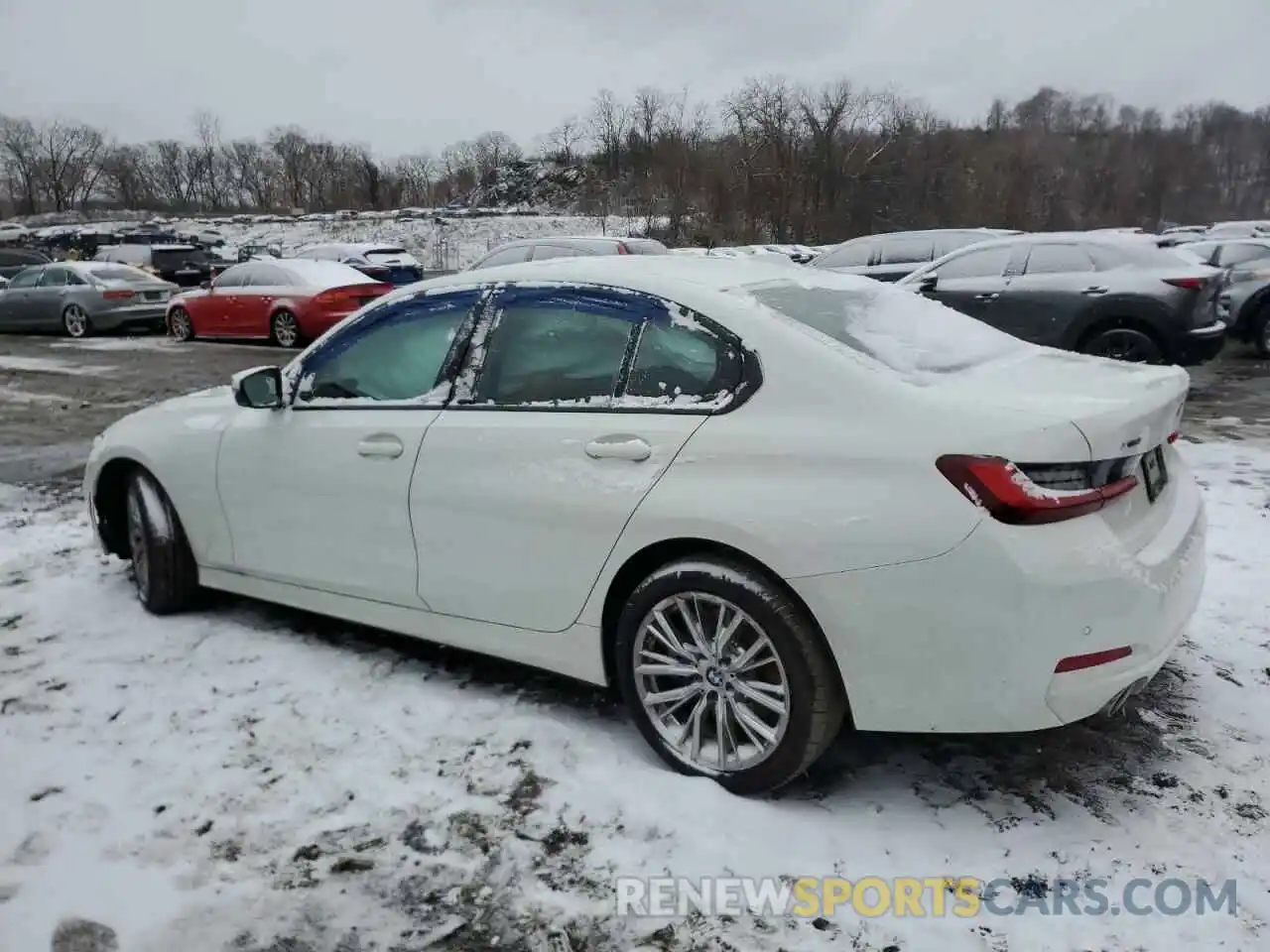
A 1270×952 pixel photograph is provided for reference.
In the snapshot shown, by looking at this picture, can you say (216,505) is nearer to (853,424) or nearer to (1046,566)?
(853,424)

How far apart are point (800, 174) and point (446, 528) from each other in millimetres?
53609

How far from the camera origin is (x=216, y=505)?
13.3 feet

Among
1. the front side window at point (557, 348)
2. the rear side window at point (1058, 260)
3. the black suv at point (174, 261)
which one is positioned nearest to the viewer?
the front side window at point (557, 348)

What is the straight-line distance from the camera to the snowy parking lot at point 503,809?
2.34 m

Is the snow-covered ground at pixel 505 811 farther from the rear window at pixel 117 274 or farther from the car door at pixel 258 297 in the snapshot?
the rear window at pixel 117 274

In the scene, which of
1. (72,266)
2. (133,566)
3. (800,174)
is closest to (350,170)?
(800,174)

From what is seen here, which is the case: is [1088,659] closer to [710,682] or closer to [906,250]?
[710,682]

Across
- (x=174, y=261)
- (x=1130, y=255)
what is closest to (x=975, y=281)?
(x=1130, y=255)

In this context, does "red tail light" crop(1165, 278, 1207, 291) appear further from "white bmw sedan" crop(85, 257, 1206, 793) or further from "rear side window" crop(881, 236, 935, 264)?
"white bmw sedan" crop(85, 257, 1206, 793)

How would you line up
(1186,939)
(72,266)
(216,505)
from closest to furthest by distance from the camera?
(1186,939) → (216,505) → (72,266)

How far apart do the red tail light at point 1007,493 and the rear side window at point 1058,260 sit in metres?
7.95

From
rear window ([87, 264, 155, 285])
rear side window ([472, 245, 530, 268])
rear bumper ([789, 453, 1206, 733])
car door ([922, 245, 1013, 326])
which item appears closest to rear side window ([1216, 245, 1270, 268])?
car door ([922, 245, 1013, 326])

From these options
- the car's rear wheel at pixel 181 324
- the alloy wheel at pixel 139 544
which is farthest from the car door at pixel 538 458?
the car's rear wheel at pixel 181 324

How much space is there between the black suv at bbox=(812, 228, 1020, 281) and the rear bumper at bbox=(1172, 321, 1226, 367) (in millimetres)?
5431
